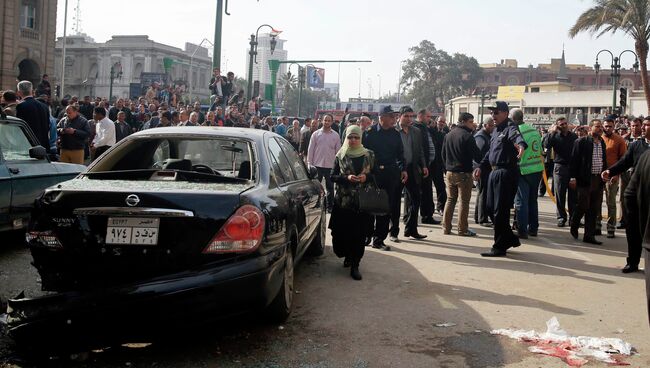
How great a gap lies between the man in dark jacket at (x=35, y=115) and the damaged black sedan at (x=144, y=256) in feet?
19.5

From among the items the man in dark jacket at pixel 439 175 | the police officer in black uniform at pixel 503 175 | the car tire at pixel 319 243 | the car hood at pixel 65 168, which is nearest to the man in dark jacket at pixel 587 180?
the police officer in black uniform at pixel 503 175

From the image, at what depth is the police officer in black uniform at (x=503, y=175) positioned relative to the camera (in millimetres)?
8094

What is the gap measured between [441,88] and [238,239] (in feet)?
329

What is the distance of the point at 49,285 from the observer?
13.2 feet

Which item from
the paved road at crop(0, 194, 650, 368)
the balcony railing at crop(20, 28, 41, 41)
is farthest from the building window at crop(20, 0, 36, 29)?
the paved road at crop(0, 194, 650, 368)

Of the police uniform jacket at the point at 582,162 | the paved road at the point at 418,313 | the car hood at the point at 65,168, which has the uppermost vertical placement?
the police uniform jacket at the point at 582,162

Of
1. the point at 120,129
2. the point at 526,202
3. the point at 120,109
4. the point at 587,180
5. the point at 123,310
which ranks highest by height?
the point at 120,109

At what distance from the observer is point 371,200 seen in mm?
6711

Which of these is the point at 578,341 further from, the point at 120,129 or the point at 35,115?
the point at 120,129

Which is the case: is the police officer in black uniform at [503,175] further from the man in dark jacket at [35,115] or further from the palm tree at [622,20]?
the palm tree at [622,20]

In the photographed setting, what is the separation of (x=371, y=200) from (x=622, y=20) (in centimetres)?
2414

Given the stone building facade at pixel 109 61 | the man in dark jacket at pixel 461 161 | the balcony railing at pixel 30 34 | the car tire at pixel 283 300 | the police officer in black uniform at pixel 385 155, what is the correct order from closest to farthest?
the car tire at pixel 283 300, the police officer in black uniform at pixel 385 155, the man in dark jacket at pixel 461 161, the balcony railing at pixel 30 34, the stone building facade at pixel 109 61

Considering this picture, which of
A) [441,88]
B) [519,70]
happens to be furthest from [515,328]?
[519,70]

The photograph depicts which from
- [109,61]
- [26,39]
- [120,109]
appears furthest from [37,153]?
[109,61]
